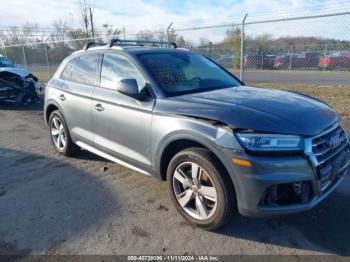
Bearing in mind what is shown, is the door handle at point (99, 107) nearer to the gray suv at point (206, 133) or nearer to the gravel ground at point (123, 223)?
the gray suv at point (206, 133)

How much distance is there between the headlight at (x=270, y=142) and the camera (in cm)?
258

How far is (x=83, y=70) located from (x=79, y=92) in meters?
0.37

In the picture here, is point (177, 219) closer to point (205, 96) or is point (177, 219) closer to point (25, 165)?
point (205, 96)

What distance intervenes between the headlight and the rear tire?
10.9 ft

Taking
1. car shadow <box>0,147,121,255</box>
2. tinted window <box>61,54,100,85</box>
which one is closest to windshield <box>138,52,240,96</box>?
tinted window <box>61,54,100,85</box>

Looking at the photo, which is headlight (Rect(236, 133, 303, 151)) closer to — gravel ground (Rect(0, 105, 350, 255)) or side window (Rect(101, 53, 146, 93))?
gravel ground (Rect(0, 105, 350, 255))

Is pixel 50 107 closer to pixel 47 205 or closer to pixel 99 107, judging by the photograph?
pixel 99 107

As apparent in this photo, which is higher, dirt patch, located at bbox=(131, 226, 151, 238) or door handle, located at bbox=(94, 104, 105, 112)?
door handle, located at bbox=(94, 104, 105, 112)

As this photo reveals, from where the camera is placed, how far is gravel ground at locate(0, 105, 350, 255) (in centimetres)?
287

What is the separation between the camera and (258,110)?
2854 millimetres

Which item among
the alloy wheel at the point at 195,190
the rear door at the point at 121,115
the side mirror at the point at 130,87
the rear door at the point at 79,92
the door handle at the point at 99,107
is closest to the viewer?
the alloy wheel at the point at 195,190

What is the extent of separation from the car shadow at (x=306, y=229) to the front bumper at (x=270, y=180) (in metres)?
0.46

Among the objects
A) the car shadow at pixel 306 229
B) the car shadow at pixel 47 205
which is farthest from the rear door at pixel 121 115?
the car shadow at pixel 306 229

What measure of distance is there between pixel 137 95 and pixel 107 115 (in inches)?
28.5
